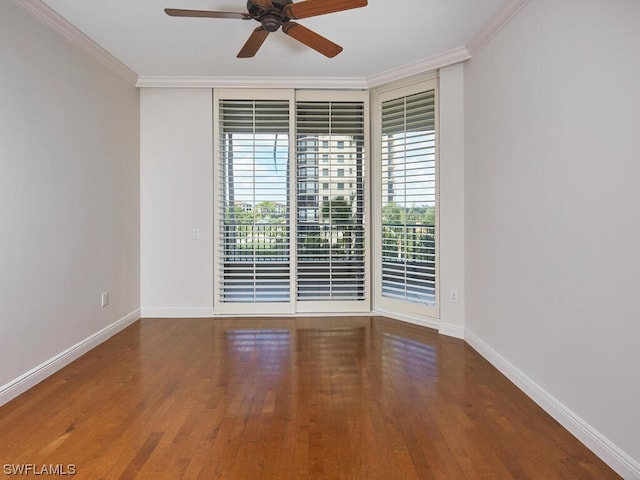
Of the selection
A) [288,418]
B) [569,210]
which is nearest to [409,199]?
[569,210]

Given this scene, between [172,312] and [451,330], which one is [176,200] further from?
[451,330]

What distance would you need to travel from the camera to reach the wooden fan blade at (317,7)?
7.06ft

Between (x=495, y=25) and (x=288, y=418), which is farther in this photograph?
(x=495, y=25)

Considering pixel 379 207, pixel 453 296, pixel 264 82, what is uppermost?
pixel 264 82

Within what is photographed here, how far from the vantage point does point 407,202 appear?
13.1ft

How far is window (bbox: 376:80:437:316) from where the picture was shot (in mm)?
3822

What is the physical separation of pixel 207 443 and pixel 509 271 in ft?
7.70

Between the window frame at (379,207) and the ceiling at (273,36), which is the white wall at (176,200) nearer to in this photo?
the ceiling at (273,36)

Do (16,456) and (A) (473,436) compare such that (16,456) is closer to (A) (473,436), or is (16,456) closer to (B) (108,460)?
(B) (108,460)

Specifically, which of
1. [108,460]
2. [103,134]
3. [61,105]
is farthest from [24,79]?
[108,460]

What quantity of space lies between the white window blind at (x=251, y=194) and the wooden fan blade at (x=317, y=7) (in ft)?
6.68

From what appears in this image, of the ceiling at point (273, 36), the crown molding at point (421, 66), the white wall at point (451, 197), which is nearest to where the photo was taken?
the ceiling at point (273, 36)

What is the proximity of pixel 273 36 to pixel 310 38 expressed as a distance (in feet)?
2.28
